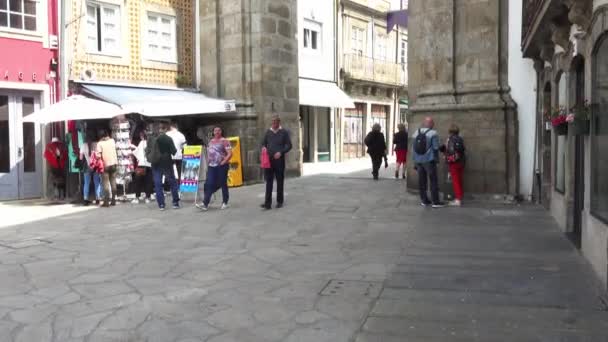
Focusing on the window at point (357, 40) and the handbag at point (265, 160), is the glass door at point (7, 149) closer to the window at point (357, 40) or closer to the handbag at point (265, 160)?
the handbag at point (265, 160)

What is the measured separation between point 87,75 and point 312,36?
43.0 ft

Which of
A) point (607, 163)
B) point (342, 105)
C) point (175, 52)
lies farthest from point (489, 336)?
point (342, 105)

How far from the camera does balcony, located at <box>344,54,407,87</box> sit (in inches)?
1115

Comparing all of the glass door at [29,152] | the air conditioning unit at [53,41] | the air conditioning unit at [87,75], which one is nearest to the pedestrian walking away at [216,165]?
the glass door at [29,152]

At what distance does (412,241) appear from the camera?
26.7 ft

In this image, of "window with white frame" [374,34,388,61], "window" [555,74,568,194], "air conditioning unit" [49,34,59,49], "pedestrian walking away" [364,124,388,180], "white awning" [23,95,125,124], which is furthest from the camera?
"window with white frame" [374,34,388,61]

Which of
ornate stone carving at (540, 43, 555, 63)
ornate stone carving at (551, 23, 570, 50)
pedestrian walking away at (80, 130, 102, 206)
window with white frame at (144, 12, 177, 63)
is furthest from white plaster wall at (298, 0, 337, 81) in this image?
ornate stone carving at (551, 23, 570, 50)

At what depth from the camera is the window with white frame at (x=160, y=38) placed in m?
16.2

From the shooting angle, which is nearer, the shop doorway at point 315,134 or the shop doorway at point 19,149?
the shop doorway at point 19,149

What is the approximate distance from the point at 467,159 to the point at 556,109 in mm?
3117

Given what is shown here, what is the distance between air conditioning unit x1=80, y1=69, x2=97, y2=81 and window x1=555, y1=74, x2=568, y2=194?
32.9ft

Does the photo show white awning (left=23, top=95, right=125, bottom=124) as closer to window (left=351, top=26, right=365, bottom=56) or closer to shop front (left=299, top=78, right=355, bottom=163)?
shop front (left=299, top=78, right=355, bottom=163)

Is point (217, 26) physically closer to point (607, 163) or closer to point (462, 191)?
point (462, 191)

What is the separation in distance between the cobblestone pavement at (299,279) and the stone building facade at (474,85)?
1497 millimetres
